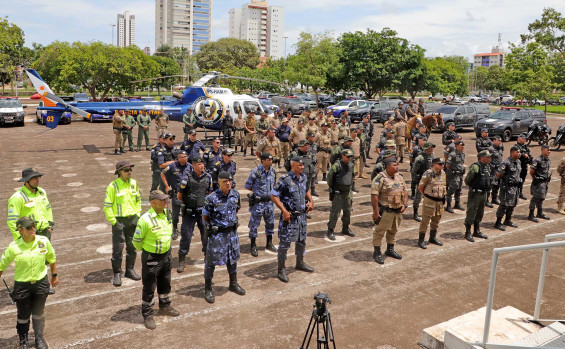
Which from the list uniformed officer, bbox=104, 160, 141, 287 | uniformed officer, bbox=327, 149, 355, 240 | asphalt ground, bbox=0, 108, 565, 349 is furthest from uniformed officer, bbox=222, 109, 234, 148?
uniformed officer, bbox=104, 160, 141, 287

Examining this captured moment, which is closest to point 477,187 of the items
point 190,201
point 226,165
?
point 226,165

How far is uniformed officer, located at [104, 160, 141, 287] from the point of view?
6.68 metres

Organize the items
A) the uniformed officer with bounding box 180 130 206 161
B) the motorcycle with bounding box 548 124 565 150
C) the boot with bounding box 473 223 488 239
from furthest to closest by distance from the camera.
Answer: the motorcycle with bounding box 548 124 565 150, the uniformed officer with bounding box 180 130 206 161, the boot with bounding box 473 223 488 239

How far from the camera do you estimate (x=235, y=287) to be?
6.65m

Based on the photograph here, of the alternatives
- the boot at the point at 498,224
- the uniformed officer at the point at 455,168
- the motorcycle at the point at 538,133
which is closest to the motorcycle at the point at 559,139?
the motorcycle at the point at 538,133

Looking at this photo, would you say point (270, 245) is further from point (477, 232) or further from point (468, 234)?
point (477, 232)

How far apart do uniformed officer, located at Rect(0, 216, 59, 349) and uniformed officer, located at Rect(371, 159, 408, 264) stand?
5102 millimetres

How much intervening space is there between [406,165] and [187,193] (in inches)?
456

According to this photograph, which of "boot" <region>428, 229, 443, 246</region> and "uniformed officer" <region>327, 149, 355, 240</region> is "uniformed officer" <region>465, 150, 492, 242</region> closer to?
"boot" <region>428, 229, 443, 246</region>

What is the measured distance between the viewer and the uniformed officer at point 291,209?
23.3 ft

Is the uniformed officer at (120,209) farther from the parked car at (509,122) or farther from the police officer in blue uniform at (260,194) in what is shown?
the parked car at (509,122)

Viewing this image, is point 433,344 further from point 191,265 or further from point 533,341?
point 191,265

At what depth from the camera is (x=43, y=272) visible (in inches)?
199

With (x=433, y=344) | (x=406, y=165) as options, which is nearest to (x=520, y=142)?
(x=406, y=165)
